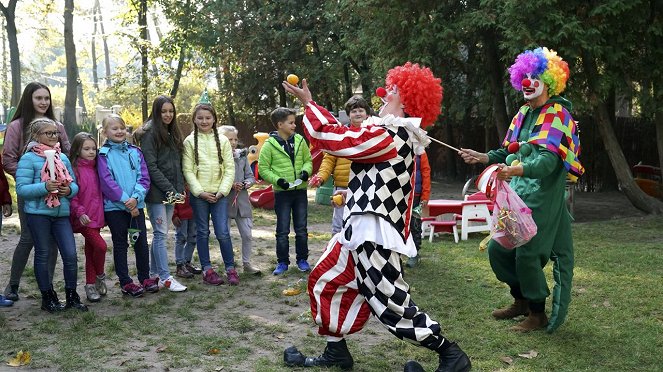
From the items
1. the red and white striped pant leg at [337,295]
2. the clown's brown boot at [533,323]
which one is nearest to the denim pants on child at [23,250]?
the red and white striped pant leg at [337,295]

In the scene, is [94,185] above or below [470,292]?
above

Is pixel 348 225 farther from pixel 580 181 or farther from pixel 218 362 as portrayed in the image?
pixel 580 181

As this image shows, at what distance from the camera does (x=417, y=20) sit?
45.9 ft

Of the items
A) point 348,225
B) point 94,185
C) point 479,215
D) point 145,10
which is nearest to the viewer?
point 348,225

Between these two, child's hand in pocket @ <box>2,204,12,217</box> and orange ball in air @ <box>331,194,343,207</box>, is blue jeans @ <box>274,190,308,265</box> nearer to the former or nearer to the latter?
orange ball in air @ <box>331,194,343,207</box>

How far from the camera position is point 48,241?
20.8 ft

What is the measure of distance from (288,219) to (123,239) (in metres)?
1.87

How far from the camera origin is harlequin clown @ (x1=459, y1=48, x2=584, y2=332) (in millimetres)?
5504

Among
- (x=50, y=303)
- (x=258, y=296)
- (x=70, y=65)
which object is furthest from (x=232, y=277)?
(x=70, y=65)

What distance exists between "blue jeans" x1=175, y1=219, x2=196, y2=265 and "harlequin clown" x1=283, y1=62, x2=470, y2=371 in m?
3.41

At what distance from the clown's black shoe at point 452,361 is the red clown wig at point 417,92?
1408mm

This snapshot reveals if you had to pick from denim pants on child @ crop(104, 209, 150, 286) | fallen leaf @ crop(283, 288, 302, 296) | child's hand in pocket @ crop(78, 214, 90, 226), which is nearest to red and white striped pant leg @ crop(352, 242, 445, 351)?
fallen leaf @ crop(283, 288, 302, 296)

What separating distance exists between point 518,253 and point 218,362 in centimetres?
228

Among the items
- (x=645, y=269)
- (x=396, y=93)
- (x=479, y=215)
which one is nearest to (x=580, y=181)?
(x=479, y=215)
